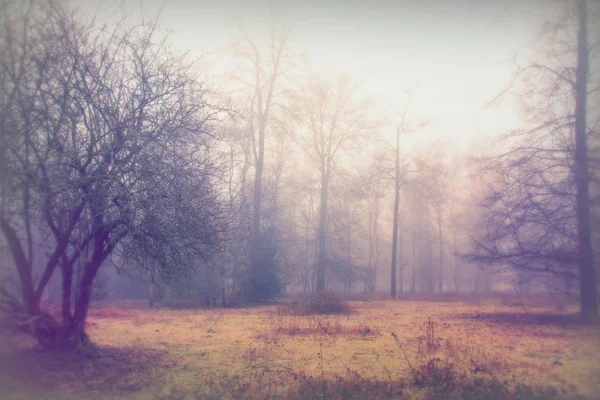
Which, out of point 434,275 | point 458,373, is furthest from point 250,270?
point 434,275

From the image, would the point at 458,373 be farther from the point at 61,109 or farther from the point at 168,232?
the point at 61,109

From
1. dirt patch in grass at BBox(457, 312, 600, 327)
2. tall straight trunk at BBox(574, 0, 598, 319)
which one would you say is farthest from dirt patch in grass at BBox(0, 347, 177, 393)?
tall straight trunk at BBox(574, 0, 598, 319)

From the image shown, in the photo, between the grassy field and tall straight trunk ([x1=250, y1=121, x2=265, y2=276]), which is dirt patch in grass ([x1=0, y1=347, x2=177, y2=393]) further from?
tall straight trunk ([x1=250, y1=121, x2=265, y2=276])

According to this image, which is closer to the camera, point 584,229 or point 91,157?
point 91,157

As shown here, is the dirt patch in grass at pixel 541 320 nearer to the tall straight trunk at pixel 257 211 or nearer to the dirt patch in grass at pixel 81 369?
the dirt patch in grass at pixel 81 369

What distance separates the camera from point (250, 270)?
21141 millimetres

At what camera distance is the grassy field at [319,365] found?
533cm

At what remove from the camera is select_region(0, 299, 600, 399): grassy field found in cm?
533

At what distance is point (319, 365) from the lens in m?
6.63

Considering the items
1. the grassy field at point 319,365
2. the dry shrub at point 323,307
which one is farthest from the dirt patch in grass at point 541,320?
the dry shrub at point 323,307

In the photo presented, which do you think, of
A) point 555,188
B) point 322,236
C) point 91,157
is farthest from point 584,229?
point 322,236

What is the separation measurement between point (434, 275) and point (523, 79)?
119 ft

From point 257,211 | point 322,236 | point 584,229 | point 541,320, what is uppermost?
point 257,211

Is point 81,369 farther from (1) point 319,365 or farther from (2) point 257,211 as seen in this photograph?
(2) point 257,211
